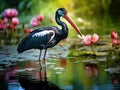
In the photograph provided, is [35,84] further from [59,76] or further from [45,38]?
[45,38]

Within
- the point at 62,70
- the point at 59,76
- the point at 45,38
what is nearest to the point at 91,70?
the point at 62,70

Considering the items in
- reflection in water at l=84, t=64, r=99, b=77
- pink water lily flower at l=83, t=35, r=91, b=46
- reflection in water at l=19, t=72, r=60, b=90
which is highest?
pink water lily flower at l=83, t=35, r=91, b=46

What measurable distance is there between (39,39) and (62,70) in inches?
45.4

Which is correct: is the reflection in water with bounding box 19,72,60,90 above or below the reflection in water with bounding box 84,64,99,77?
below

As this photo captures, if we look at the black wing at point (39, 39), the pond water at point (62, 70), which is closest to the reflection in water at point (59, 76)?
the pond water at point (62, 70)

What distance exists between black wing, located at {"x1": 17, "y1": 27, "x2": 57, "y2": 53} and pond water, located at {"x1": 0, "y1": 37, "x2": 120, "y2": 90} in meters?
0.23

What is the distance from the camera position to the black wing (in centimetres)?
930

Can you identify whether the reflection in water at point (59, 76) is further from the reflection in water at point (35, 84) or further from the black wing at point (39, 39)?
the black wing at point (39, 39)

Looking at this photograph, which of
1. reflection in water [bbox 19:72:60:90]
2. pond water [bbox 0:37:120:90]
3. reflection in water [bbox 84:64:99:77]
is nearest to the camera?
reflection in water [bbox 19:72:60:90]

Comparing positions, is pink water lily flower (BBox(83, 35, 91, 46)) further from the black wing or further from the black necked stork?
the black wing

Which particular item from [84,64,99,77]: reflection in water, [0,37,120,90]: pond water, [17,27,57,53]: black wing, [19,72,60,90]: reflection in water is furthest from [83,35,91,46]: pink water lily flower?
[19,72,60,90]: reflection in water

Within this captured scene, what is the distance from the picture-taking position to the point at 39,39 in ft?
30.7

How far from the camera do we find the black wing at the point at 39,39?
30.5 ft

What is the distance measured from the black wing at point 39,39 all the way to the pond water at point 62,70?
229 millimetres
